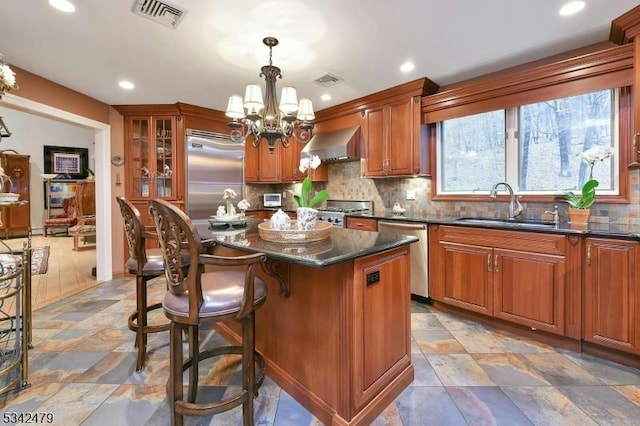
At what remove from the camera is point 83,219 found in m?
6.39

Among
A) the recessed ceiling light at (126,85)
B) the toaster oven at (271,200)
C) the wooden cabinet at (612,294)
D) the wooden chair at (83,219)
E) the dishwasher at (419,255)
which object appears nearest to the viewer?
the wooden cabinet at (612,294)

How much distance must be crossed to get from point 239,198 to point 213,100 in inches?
62.9

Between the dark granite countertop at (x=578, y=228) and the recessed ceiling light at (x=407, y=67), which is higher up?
the recessed ceiling light at (x=407, y=67)

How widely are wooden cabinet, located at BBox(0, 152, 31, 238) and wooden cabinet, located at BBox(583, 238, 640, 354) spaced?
10251 mm

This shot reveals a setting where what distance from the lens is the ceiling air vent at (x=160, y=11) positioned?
77.4 inches

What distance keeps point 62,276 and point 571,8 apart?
6.39 metres

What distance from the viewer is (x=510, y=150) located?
10.0 feet

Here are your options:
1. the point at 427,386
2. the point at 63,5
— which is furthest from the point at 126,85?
the point at 427,386

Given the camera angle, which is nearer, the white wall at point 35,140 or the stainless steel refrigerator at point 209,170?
the stainless steel refrigerator at point 209,170

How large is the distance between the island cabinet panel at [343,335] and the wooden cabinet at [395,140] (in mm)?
1988

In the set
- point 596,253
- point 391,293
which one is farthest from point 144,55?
point 596,253

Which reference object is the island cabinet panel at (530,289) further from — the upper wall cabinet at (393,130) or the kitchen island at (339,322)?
the upper wall cabinet at (393,130)

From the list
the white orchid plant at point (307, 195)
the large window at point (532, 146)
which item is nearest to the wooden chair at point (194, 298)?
the white orchid plant at point (307, 195)

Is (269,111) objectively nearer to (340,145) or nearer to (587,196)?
(340,145)
